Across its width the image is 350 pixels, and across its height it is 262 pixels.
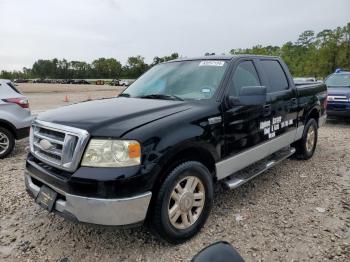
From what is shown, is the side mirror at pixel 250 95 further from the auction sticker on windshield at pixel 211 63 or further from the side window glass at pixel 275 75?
the side window glass at pixel 275 75

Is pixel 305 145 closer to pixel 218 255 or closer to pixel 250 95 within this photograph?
pixel 250 95

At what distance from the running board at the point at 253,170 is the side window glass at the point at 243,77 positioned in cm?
98

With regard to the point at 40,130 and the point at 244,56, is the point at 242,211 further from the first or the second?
the point at 40,130

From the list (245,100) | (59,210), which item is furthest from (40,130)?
(245,100)

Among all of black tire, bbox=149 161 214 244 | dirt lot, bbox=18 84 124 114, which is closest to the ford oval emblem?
black tire, bbox=149 161 214 244

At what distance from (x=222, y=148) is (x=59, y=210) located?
1.72 meters

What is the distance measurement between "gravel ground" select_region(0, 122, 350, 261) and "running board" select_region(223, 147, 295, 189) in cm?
38

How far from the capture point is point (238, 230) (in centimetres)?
347

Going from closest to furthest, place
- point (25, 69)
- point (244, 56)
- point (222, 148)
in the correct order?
point (222, 148), point (244, 56), point (25, 69)

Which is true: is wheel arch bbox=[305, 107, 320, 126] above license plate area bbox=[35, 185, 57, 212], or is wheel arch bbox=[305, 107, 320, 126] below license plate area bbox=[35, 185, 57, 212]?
above

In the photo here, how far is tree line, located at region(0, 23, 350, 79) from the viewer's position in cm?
4084

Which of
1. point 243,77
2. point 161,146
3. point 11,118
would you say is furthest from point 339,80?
point 161,146

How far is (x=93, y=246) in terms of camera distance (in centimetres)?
324

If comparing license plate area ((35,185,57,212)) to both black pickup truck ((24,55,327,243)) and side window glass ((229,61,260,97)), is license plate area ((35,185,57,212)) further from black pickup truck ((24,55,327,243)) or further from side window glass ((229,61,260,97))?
side window glass ((229,61,260,97))
